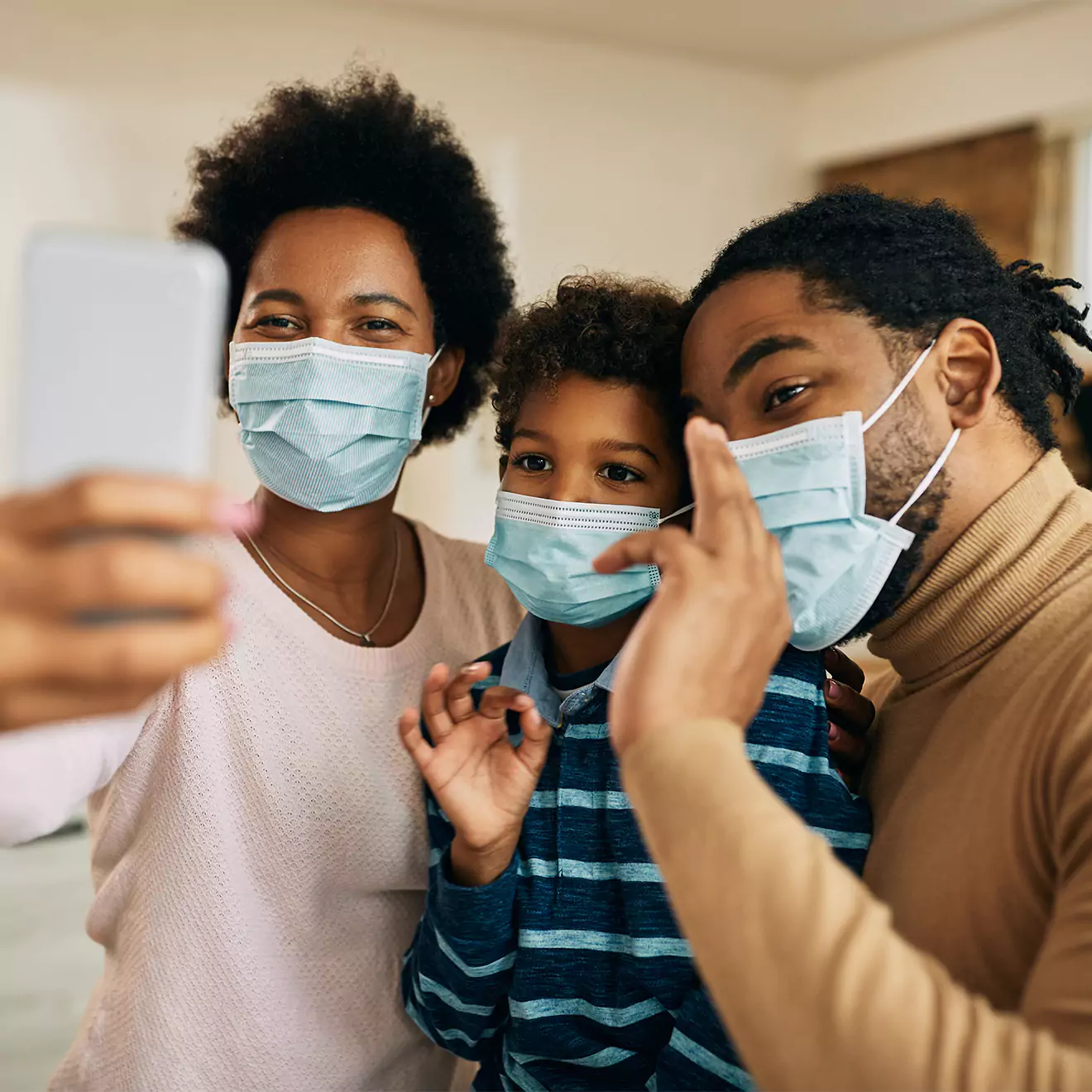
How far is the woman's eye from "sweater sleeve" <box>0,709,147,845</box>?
765 millimetres

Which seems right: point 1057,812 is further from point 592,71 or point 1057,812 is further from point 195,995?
point 592,71

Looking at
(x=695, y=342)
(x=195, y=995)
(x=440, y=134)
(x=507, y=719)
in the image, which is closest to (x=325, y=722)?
(x=507, y=719)

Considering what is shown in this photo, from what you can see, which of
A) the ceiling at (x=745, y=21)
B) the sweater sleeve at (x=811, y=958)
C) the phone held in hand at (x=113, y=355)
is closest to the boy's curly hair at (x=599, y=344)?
the sweater sleeve at (x=811, y=958)

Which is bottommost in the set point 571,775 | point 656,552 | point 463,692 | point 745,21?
point 571,775

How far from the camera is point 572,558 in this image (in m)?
1.50

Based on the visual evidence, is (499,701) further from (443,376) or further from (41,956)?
(41,956)

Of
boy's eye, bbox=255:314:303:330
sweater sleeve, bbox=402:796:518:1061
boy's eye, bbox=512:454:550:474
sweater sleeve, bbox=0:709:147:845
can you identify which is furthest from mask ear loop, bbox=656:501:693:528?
sweater sleeve, bbox=0:709:147:845

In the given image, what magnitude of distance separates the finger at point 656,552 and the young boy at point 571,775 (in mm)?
399

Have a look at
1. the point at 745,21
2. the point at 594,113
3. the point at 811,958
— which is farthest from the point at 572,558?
the point at 594,113

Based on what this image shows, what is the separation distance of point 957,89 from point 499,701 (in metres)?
5.68

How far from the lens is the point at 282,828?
1537mm

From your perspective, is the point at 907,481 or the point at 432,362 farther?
the point at 432,362

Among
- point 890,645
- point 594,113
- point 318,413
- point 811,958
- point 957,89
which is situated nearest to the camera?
point 811,958

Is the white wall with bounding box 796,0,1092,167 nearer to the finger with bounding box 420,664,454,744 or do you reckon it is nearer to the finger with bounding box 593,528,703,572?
the finger with bounding box 420,664,454,744
